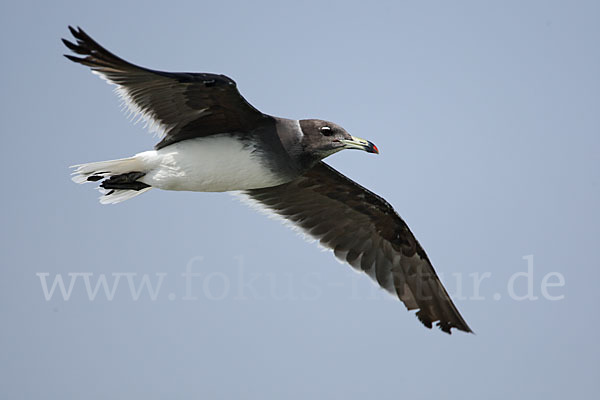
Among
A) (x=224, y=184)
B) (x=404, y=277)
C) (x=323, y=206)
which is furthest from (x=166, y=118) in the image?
(x=404, y=277)

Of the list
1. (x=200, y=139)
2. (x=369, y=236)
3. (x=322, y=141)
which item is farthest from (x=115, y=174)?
(x=369, y=236)

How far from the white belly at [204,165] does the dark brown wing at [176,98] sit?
0.15 metres

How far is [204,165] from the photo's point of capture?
812 cm

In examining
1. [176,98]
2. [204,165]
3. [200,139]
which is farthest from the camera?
[200,139]

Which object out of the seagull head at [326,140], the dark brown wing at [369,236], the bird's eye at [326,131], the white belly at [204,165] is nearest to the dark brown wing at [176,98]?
the white belly at [204,165]

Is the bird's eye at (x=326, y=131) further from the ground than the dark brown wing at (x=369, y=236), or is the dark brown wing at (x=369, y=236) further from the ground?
the bird's eye at (x=326, y=131)

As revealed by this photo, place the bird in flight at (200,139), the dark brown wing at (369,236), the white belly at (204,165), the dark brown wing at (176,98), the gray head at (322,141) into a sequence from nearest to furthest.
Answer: the dark brown wing at (176,98) → the bird in flight at (200,139) → the white belly at (204,165) → the gray head at (322,141) → the dark brown wing at (369,236)

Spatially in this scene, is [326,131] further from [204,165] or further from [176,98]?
[176,98]

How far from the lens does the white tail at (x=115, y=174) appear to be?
826 cm

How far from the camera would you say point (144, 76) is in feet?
25.2

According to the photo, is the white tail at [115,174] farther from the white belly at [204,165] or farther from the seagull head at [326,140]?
the seagull head at [326,140]

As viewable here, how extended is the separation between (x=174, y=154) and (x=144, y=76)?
2.90ft

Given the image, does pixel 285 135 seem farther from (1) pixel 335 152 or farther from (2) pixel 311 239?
(2) pixel 311 239

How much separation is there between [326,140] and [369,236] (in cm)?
227
